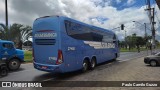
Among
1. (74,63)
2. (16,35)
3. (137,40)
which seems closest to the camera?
(74,63)

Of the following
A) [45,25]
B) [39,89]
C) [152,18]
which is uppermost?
[152,18]

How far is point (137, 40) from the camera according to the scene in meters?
113

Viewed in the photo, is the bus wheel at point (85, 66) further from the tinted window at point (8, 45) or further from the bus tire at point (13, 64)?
the tinted window at point (8, 45)

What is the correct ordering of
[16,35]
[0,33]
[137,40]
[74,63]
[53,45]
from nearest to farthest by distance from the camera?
[53,45] < [74,63] < [0,33] < [16,35] < [137,40]

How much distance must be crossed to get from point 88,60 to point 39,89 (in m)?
6.91

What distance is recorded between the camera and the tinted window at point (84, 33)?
1366 cm

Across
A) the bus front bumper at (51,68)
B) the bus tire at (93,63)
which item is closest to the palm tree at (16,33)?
the bus tire at (93,63)

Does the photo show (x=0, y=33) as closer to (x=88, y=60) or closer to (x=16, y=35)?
(x=16, y=35)

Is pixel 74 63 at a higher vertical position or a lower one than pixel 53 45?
lower

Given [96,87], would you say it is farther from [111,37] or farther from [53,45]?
[111,37]

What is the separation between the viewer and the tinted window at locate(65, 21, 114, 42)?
1366 cm

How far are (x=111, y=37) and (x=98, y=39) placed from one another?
16.6ft

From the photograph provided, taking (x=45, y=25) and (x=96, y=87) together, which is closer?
(x=96, y=87)

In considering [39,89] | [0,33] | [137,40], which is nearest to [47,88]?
[39,89]
